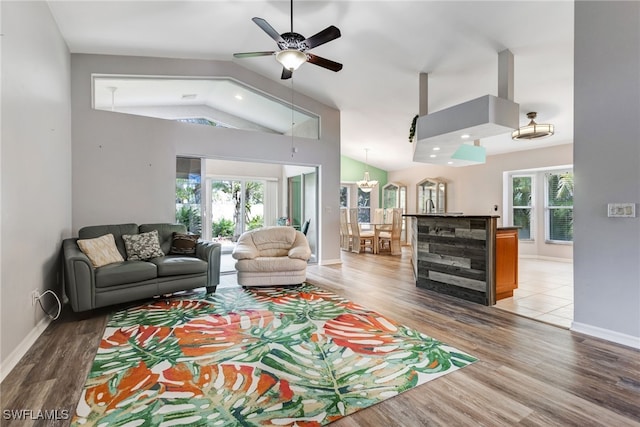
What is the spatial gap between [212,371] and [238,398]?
398 mm

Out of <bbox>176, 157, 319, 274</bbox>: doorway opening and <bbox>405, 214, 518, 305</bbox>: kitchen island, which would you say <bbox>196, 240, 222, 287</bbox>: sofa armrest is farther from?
<bbox>405, 214, 518, 305</bbox>: kitchen island

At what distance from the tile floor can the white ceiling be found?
280 centimetres

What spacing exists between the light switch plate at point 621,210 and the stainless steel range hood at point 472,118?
1.55 metres

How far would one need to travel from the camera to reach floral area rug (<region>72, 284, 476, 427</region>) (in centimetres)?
175

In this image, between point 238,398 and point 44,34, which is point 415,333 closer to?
point 238,398

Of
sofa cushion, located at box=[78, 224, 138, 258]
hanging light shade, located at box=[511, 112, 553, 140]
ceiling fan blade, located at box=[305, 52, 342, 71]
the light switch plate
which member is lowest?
sofa cushion, located at box=[78, 224, 138, 258]

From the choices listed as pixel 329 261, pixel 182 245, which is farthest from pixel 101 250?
pixel 329 261

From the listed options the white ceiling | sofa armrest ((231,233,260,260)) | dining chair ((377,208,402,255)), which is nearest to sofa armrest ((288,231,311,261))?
sofa armrest ((231,233,260,260))

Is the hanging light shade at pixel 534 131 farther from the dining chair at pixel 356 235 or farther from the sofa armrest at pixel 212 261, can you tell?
the sofa armrest at pixel 212 261

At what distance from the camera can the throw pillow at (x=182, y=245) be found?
436cm

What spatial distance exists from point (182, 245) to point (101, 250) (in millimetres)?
982

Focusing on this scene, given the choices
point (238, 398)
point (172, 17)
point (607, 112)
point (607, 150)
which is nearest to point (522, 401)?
point (238, 398)

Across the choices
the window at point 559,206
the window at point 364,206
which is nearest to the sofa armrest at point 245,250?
the window at point 364,206

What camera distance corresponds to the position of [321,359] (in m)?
2.34
